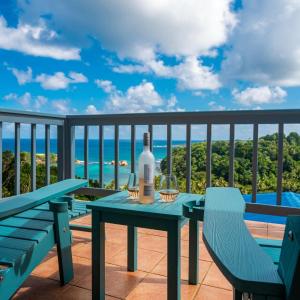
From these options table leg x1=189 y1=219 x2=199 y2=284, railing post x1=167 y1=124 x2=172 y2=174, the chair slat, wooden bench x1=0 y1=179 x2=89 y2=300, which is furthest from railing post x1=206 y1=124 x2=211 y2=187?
the chair slat

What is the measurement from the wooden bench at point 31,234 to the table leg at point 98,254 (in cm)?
26

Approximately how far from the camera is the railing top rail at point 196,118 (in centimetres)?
253

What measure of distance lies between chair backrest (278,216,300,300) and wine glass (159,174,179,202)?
895 mm

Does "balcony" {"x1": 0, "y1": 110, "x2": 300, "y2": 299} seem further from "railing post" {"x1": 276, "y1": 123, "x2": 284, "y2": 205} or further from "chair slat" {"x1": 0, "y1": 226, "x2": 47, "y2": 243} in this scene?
"chair slat" {"x1": 0, "y1": 226, "x2": 47, "y2": 243}

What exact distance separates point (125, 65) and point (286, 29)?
23474mm

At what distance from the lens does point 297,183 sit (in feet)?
14.4

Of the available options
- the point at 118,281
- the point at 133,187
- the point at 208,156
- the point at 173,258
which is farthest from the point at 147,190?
the point at 208,156

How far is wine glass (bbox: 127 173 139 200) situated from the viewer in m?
1.54

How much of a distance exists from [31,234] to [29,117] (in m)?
1.71

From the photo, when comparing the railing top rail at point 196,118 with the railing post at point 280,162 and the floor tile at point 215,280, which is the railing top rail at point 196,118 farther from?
the floor tile at point 215,280

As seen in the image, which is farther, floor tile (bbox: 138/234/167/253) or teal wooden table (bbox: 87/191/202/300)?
floor tile (bbox: 138/234/167/253)

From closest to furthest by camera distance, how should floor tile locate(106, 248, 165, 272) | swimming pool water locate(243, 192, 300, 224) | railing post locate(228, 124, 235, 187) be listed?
floor tile locate(106, 248, 165, 272), railing post locate(228, 124, 235, 187), swimming pool water locate(243, 192, 300, 224)

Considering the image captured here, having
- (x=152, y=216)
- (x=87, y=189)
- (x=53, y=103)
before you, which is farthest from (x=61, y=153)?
(x=53, y=103)

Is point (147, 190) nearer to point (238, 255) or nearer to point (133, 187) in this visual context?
point (133, 187)
